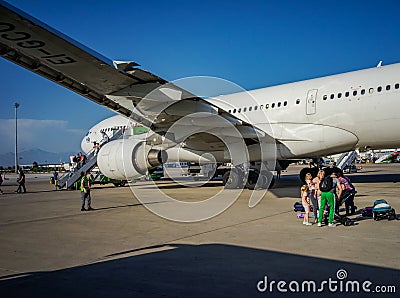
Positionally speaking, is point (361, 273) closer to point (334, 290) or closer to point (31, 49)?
point (334, 290)

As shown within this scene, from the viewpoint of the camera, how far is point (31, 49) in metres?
8.77

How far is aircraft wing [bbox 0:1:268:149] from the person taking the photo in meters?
7.92

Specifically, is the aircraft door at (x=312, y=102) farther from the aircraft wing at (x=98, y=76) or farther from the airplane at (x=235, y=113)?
the aircraft wing at (x=98, y=76)

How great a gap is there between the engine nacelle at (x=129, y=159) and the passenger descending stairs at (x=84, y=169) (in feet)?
13.3

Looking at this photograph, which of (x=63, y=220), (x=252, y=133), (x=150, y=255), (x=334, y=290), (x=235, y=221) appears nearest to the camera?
(x=334, y=290)

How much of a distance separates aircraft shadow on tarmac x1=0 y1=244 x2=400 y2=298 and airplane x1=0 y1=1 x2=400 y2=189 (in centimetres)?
539

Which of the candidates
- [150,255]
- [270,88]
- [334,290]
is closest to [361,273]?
[334,290]

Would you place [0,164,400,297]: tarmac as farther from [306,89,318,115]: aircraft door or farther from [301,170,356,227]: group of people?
[306,89,318,115]: aircraft door

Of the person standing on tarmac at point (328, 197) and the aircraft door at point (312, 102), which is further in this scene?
the aircraft door at point (312, 102)

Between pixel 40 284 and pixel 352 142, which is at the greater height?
pixel 352 142

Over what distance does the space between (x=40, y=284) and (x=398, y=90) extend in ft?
39.2

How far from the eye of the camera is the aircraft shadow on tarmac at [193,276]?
4.14 m

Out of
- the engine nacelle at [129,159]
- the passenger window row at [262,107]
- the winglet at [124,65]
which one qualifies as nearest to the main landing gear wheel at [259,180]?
the passenger window row at [262,107]
